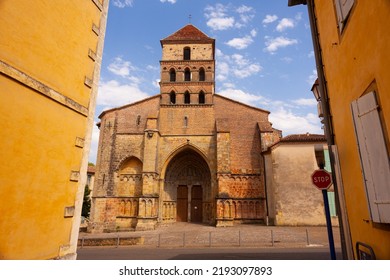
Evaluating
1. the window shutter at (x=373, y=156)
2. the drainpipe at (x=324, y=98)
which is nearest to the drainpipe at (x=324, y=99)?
the drainpipe at (x=324, y=98)

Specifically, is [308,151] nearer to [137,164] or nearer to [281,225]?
[281,225]

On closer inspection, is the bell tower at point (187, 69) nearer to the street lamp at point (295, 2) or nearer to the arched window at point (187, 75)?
the arched window at point (187, 75)

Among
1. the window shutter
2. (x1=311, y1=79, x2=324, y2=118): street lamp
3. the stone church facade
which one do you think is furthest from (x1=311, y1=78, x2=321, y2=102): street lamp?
the stone church facade

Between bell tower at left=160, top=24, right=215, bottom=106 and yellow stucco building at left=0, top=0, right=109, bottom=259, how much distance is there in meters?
17.6

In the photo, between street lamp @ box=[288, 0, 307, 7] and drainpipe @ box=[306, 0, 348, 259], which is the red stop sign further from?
street lamp @ box=[288, 0, 307, 7]

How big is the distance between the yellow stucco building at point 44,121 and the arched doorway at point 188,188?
1684cm

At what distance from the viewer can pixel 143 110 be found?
22.5 metres

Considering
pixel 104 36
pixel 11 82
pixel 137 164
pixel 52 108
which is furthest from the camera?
pixel 137 164

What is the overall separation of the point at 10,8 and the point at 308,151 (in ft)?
62.2

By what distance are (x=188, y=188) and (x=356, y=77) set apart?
67.7 feet

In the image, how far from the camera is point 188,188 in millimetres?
23000

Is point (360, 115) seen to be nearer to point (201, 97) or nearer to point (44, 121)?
point (44, 121)

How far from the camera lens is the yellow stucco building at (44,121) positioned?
3.51m
